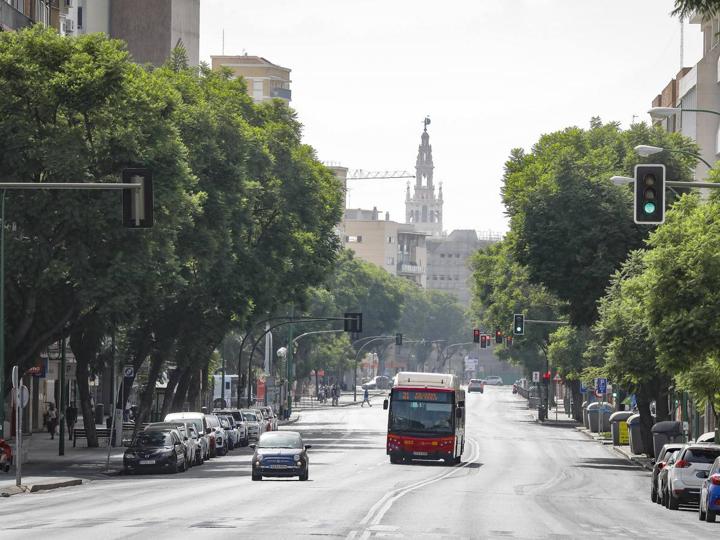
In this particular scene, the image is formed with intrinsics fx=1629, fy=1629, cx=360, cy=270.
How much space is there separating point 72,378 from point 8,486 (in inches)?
2113

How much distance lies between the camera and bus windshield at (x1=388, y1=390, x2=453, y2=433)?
184 ft

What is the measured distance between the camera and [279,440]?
4478 centimetres

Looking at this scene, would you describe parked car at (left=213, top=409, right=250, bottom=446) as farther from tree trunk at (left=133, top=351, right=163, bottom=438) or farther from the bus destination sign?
the bus destination sign

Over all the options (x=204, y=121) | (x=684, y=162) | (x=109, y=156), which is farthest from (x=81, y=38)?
(x=684, y=162)

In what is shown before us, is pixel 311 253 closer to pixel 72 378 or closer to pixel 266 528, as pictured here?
pixel 72 378

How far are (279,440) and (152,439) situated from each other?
7.44m

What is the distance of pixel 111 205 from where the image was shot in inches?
1868

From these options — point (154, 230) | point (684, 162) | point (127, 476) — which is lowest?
point (127, 476)

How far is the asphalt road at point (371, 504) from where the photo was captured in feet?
86.1

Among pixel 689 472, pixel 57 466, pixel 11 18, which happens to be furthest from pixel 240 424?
pixel 689 472

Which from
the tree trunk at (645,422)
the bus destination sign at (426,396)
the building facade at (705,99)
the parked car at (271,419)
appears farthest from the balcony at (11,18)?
the building facade at (705,99)

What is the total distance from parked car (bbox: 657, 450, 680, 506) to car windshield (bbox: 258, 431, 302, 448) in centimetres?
1032

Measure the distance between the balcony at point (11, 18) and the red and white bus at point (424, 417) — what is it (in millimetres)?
19906

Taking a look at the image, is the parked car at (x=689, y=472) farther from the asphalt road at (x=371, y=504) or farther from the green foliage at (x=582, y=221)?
the green foliage at (x=582, y=221)
